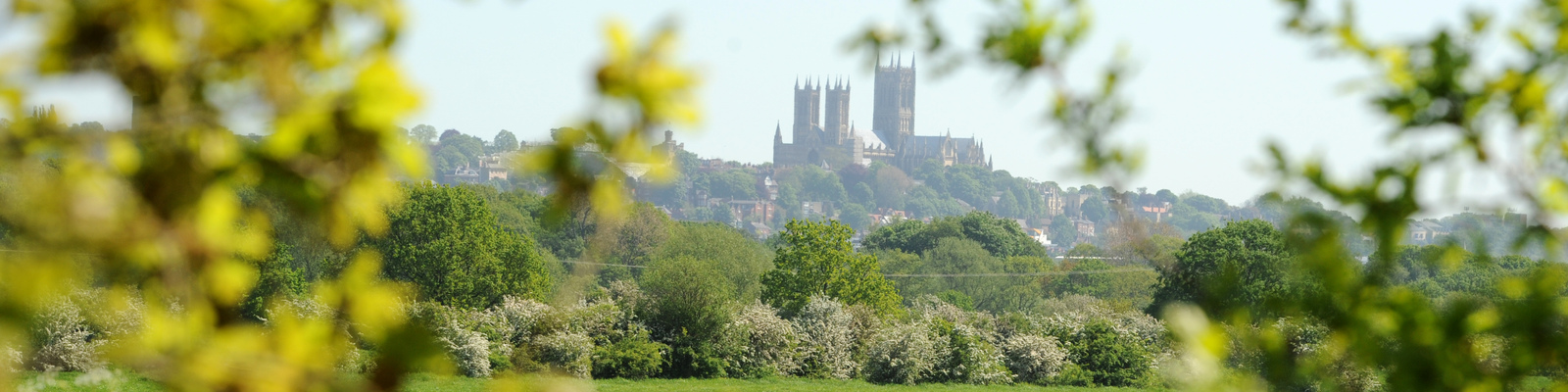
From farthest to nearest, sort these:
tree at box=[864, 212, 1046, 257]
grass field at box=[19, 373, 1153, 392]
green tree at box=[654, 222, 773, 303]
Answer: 1. tree at box=[864, 212, 1046, 257]
2. green tree at box=[654, 222, 773, 303]
3. grass field at box=[19, 373, 1153, 392]

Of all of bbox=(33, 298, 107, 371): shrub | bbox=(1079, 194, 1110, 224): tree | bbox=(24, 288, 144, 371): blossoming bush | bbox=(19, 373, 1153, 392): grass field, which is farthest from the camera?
bbox=(1079, 194, 1110, 224): tree

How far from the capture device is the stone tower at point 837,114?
144250 mm

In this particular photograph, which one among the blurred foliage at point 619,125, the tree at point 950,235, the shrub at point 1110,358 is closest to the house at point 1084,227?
the tree at point 950,235

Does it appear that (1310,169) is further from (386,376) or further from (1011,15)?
(386,376)

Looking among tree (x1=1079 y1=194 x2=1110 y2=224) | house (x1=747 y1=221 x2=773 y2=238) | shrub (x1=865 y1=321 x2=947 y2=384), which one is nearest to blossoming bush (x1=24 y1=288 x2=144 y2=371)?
shrub (x1=865 y1=321 x2=947 y2=384)

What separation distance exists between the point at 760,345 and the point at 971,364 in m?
4.04

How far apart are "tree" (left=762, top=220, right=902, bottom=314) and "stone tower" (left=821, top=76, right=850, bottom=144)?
116090 mm

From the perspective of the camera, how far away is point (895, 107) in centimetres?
14650

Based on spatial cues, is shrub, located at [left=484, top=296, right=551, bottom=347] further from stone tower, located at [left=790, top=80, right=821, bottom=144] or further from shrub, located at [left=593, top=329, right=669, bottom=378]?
stone tower, located at [left=790, top=80, right=821, bottom=144]

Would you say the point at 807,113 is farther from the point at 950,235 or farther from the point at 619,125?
the point at 619,125

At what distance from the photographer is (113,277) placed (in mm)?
828

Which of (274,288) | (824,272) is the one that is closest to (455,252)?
(274,288)

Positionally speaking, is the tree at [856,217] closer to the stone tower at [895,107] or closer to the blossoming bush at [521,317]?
the stone tower at [895,107]

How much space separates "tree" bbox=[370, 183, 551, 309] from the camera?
27.1 metres
